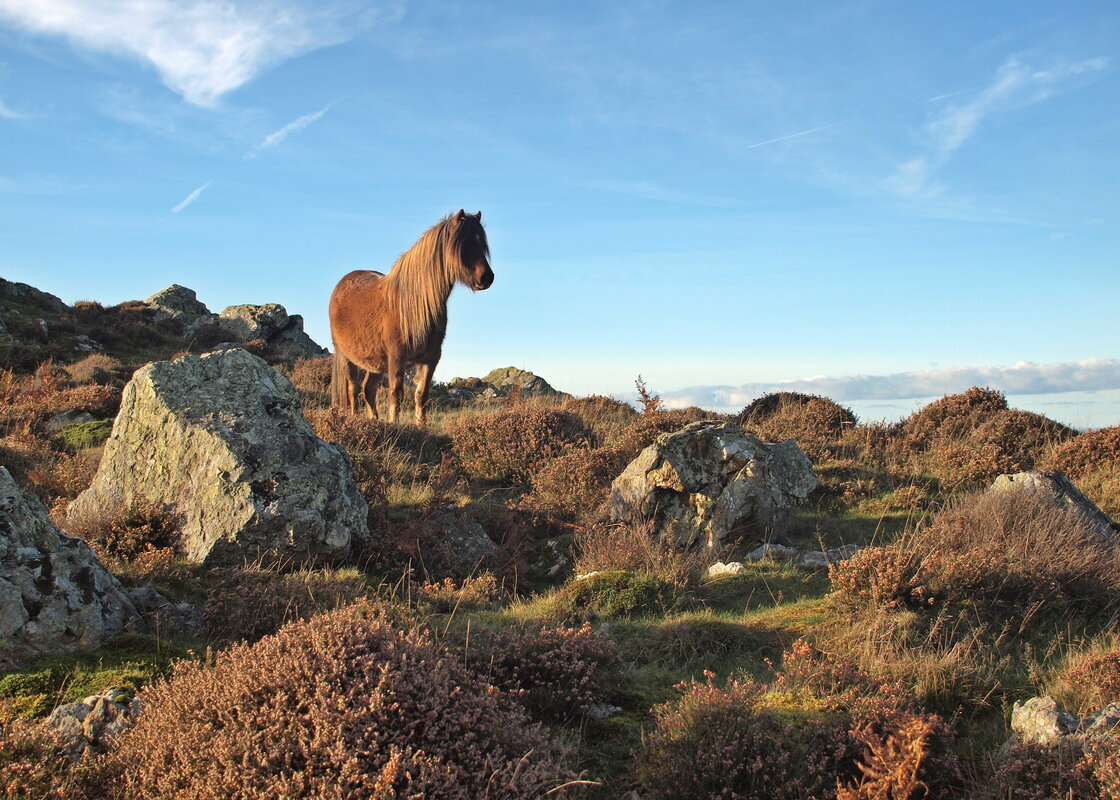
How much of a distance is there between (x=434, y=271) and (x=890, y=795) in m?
9.57

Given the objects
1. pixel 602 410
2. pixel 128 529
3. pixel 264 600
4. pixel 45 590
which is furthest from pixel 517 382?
pixel 45 590

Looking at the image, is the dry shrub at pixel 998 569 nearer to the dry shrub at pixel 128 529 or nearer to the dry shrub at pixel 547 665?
the dry shrub at pixel 547 665

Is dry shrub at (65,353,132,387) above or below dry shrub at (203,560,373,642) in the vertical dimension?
above

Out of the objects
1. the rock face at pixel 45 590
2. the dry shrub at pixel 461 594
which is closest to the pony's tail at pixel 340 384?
the dry shrub at pixel 461 594

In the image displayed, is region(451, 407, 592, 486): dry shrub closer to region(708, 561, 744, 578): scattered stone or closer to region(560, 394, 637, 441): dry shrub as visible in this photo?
region(560, 394, 637, 441): dry shrub

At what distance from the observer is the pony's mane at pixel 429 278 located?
11484 mm

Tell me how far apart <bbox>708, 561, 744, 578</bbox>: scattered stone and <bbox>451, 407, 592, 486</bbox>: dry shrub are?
Answer: 3196mm

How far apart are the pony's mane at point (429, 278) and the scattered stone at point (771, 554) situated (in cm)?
623

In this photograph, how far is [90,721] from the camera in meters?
3.43

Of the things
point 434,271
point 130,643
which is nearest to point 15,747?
point 130,643

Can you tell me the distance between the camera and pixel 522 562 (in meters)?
7.75

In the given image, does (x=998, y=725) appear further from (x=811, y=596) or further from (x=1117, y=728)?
(x=811, y=596)

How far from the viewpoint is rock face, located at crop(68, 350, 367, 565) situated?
6.44m

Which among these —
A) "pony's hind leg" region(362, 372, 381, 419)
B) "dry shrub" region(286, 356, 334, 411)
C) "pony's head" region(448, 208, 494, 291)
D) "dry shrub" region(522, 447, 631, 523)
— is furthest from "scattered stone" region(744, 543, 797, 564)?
"dry shrub" region(286, 356, 334, 411)
